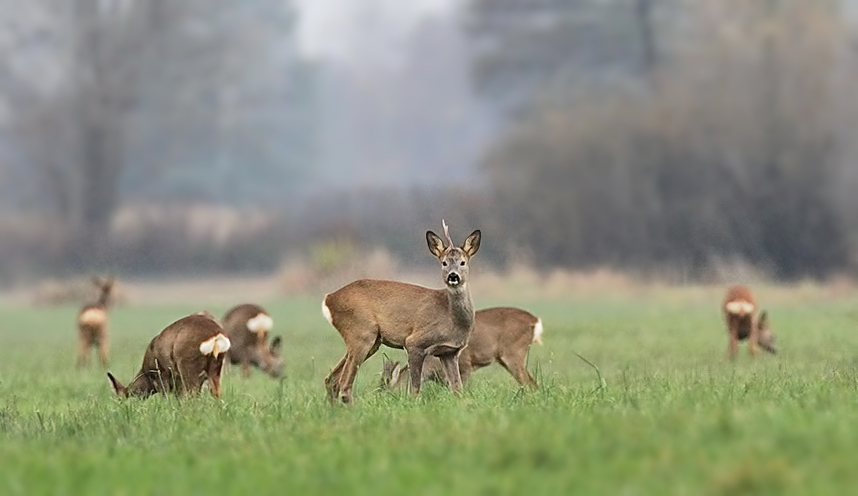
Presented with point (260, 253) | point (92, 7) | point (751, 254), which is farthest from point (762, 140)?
point (92, 7)

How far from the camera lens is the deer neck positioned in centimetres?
957

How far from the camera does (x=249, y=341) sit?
47.5 ft

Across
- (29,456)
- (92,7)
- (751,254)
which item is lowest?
(751,254)

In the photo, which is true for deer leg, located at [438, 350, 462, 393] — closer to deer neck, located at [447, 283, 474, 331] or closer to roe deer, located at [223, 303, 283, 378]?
deer neck, located at [447, 283, 474, 331]

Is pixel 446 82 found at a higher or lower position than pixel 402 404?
higher

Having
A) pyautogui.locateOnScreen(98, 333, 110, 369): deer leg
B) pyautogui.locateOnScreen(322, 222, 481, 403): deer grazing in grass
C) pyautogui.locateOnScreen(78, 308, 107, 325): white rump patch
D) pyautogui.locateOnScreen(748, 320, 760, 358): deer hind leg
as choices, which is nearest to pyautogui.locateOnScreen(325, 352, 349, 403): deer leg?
pyautogui.locateOnScreen(322, 222, 481, 403): deer grazing in grass

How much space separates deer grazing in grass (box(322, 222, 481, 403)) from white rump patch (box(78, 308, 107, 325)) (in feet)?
23.8

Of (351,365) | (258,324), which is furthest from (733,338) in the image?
(351,365)

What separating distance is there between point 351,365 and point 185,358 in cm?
131

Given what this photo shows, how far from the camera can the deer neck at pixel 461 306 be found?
957cm

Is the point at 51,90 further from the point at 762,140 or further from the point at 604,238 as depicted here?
the point at 762,140

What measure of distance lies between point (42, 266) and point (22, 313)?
4.54 m

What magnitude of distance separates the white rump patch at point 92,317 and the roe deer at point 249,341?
95.6 inches

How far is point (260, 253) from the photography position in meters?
35.6
